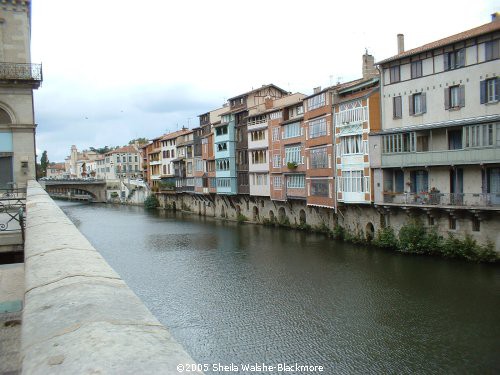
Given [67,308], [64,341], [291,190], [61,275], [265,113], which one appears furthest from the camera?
[265,113]

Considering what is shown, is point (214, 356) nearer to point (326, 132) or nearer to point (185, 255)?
point (185, 255)

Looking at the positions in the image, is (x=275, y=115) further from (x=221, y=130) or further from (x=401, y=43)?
(x=401, y=43)

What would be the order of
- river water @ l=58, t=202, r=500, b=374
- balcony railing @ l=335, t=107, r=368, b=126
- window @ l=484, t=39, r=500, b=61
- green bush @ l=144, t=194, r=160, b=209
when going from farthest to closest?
green bush @ l=144, t=194, r=160, b=209 → balcony railing @ l=335, t=107, r=368, b=126 → window @ l=484, t=39, r=500, b=61 → river water @ l=58, t=202, r=500, b=374

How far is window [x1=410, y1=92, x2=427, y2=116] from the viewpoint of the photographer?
102 ft

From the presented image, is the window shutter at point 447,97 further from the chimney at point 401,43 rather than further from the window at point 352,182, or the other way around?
the window at point 352,182

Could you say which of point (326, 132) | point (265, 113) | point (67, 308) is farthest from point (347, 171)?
point (67, 308)

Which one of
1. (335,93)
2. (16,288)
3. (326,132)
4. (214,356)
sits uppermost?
(335,93)

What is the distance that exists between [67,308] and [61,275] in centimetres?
105

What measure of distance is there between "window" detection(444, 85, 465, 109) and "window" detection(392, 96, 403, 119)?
3759 mm

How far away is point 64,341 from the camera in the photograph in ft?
8.57

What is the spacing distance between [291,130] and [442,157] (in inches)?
770

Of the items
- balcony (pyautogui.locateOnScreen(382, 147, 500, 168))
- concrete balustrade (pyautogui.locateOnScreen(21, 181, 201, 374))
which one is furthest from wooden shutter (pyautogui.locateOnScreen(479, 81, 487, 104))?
concrete balustrade (pyautogui.locateOnScreen(21, 181, 201, 374))

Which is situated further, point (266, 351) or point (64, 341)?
point (266, 351)

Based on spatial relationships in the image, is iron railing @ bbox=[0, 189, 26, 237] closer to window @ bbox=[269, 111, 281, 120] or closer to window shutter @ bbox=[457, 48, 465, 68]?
window shutter @ bbox=[457, 48, 465, 68]
